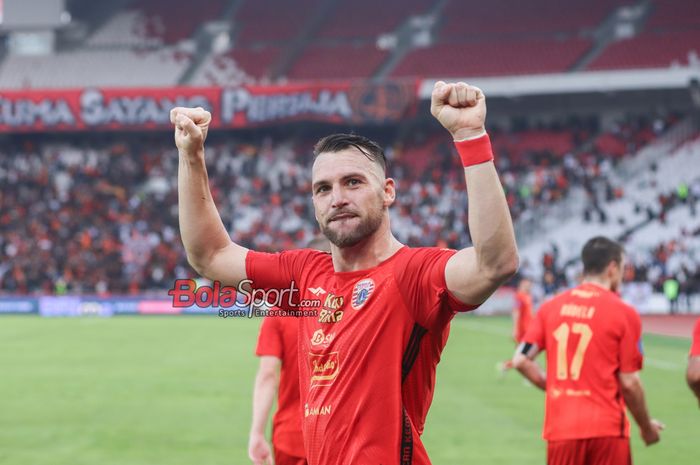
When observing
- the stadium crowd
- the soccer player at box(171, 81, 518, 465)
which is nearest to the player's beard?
the soccer player at box(171, 81, 518, 465)

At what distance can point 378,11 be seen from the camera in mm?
52750

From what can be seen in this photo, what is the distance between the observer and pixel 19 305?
1480 inches

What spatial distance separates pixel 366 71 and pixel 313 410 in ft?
152

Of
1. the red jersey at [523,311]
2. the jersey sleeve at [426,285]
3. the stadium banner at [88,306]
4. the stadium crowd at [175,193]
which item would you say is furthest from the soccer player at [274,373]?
the stadium banner at [88,306]

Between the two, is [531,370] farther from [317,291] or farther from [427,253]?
[427,253]

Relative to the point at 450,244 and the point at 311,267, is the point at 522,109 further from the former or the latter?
the point at 311,267

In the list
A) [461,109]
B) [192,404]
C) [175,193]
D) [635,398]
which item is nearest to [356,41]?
[175,193]

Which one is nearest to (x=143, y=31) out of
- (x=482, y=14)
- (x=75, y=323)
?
(x=482, y=14)

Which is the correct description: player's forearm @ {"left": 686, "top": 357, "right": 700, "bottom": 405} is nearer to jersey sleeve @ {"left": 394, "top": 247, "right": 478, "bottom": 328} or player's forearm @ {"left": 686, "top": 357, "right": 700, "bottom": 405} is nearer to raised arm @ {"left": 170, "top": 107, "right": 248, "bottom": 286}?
jersey sleeve @ {"left": 394, "top": 247, "right": 478, "bottom": 328}

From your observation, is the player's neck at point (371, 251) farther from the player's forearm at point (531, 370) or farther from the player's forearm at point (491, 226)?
the player's forearm at point (531, 370)

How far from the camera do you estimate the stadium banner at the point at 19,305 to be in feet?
123

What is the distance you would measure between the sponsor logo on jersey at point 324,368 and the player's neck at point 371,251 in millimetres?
382

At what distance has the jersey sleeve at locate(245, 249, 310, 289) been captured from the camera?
4129 mm

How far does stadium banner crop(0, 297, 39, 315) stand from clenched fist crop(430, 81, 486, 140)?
36.7 m
